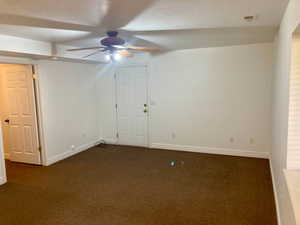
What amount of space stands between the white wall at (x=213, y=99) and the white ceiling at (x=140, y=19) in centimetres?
91

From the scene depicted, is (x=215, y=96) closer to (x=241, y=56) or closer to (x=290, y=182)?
(x=241, y=56)

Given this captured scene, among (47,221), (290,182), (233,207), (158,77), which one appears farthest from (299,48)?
(158,77)

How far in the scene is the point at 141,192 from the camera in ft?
11.5

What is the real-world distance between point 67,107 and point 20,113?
0.98m

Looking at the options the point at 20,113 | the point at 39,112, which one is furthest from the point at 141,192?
the point at 20,113

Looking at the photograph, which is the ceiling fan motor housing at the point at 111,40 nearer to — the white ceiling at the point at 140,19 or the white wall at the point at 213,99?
the white ceiling at the point at 140,19

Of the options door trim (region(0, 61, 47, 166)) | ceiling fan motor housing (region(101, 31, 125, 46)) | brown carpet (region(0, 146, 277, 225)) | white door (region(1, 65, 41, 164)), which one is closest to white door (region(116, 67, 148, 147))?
brown carpet (region(0, 146, 277, 225))

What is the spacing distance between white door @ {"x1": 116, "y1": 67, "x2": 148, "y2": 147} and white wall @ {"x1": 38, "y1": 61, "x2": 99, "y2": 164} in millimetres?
761

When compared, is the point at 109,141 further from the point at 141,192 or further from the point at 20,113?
the point at 141,192

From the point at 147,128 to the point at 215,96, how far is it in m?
1.92

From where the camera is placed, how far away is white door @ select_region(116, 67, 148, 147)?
5809mm

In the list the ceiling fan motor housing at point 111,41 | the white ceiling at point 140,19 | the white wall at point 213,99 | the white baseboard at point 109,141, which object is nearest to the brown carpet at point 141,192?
→ the white wall at point 213,99

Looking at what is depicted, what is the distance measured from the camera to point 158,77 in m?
5.57

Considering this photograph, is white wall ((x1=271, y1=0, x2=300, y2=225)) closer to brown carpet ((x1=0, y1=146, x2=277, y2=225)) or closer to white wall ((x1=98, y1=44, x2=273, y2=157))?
brown carpet ((x1=0, y1=146, x2=277, y2=225))
